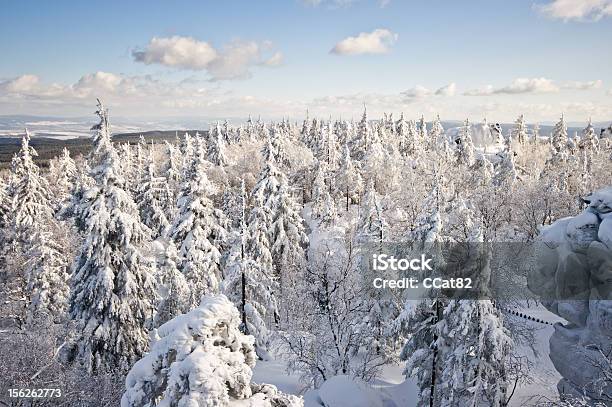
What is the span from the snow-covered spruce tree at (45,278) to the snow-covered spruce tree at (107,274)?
1094cm

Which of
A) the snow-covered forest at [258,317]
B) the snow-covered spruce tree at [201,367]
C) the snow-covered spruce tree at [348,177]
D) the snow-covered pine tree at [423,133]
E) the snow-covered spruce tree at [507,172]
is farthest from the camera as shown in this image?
the snow-covered pine tree at [423,133]

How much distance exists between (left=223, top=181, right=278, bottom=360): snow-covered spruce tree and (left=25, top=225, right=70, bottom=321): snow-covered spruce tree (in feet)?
42.3

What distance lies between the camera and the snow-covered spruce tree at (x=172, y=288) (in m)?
24.2

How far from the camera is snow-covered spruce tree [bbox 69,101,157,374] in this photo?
18.3m

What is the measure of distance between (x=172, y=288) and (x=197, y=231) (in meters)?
3.63

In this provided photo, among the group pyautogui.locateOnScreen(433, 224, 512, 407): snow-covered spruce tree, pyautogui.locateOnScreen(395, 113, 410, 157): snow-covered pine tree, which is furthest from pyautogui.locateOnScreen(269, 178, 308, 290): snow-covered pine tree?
pyautogui.locateOnScreen(395, 113, 410, 157): snow-covered pine tree

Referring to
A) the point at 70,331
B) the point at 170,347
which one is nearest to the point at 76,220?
the point at 70,331

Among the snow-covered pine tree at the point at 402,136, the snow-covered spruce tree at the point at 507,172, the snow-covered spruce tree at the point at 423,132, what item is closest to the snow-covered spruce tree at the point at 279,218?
the snow-covered spruce tree at the point at 507,172

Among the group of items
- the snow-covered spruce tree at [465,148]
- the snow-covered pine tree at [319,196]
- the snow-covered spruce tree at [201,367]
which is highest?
the snow-covered spruce tree at [465,148]

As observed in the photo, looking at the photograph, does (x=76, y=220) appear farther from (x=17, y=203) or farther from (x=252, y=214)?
(x=17, y=203)

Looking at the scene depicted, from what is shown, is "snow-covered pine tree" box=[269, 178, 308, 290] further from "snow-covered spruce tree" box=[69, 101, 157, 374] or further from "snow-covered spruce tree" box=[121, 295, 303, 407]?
"snow-covered spruce tree" box=[121, 295, 303, 407]

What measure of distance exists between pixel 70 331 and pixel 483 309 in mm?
18793

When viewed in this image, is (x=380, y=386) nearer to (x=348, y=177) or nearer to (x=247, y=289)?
(x=247, y=289)

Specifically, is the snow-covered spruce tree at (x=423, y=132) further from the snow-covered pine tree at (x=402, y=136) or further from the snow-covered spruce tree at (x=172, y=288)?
the snow-covered spruce tree at (x=172, y=288)
